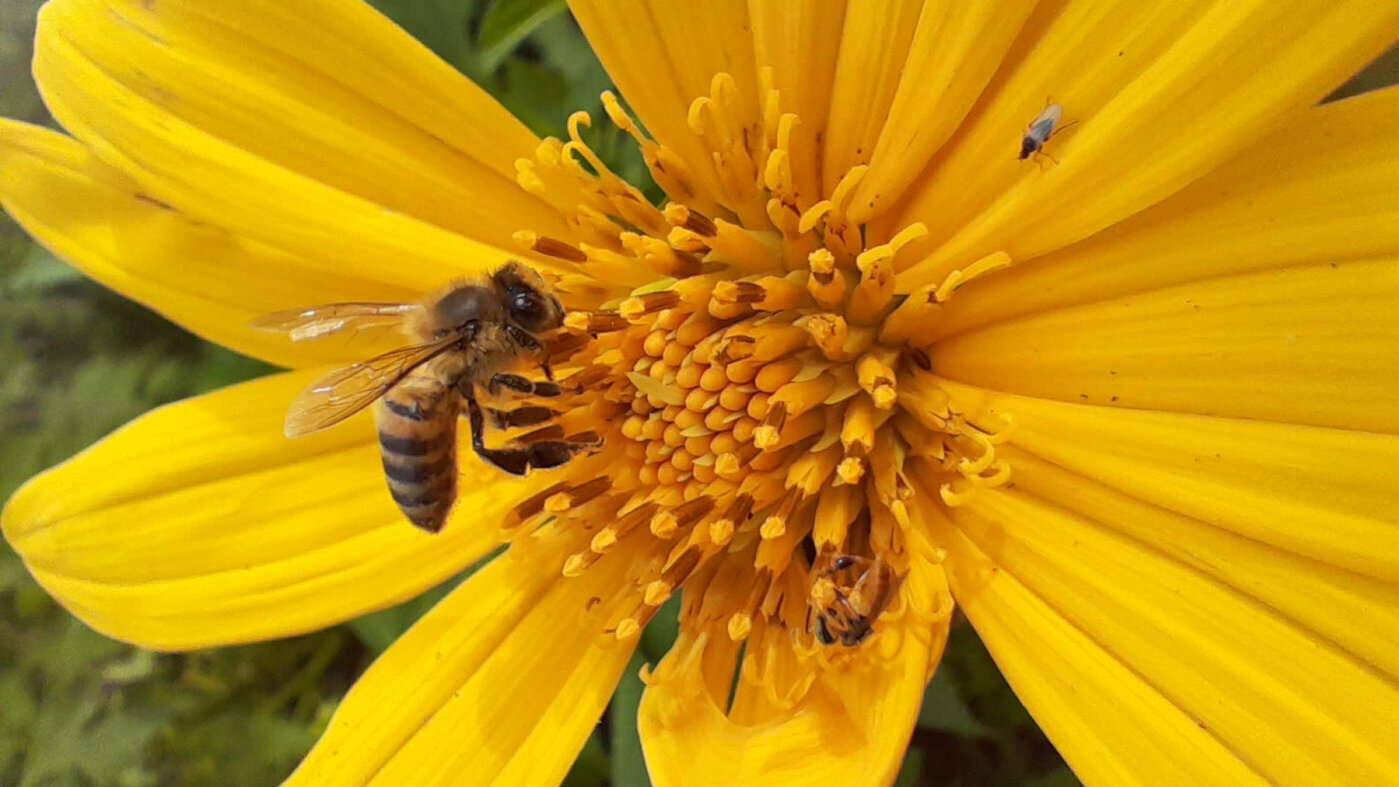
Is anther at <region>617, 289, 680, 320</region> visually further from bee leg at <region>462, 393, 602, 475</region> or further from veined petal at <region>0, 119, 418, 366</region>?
veined petal at <region>0, 119, 418, 366</region>

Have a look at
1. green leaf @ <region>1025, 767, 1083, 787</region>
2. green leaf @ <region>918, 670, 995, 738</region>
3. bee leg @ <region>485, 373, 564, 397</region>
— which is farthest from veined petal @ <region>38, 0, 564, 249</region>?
green leaf @ <region>1025, 767, 1083, 787</region>

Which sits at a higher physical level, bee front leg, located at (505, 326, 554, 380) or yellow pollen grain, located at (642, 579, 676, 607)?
bee front leg, located at (505, 326, 554, 380)

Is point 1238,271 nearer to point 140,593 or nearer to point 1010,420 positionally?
point 1010,420

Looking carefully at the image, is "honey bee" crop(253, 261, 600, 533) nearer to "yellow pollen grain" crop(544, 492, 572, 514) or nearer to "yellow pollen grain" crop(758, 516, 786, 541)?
"yellow pollen grain" crop(544, 492, 572, 514)

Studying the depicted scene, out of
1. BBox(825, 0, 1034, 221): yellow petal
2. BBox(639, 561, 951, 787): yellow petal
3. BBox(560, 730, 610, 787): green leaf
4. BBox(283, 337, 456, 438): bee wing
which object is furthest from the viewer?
BBox(560, 730, 610, 787): green leaf

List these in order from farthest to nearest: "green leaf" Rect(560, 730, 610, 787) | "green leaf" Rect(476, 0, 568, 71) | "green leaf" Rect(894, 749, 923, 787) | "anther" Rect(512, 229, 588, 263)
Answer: "green leaf" Rect(560, 730, 610, 787) → "green leaf" Rect(894, 749, 923, 787) → "green leaf" Rect(476, 0, 568, 71) → "anther" Rect(512, 229, 588, 263)

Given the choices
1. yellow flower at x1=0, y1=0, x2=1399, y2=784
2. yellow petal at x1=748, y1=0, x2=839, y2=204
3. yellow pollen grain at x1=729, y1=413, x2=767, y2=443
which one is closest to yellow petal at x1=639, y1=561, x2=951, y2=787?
yellow flower at x1=0, y1=0, x2=1399, y2=784

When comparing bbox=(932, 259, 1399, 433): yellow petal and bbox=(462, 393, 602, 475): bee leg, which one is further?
bbox=(462, 393, 602, 475): bee leg

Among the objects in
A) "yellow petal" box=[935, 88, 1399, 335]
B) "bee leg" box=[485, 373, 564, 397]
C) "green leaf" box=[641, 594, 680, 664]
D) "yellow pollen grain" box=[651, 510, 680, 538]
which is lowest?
"green leaf" box=[641, 594, 680, 664]
